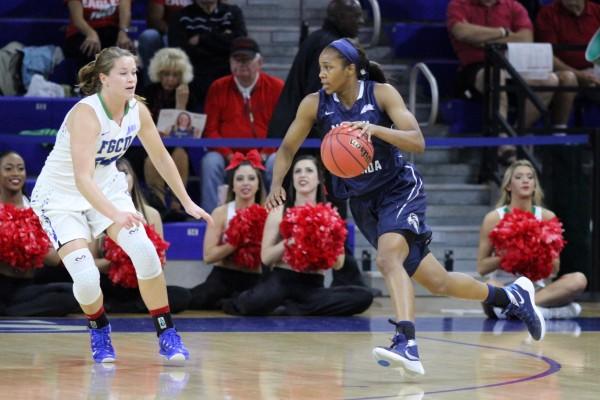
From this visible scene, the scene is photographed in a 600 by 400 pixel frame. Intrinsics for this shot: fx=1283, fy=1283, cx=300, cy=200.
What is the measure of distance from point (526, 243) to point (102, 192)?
384 cm

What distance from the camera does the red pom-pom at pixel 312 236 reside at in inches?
360

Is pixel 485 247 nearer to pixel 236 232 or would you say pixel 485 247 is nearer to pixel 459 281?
pixel 236 232

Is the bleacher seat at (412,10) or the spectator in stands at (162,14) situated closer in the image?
the spectator in stands at (162,14)

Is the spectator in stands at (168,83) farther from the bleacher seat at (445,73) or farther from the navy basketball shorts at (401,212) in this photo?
the navy basketball shorts at (401,212)

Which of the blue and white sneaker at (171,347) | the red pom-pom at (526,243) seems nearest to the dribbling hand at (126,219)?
the blue and white sneaker at (171,347)

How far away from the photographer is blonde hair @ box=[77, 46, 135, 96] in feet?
21.9

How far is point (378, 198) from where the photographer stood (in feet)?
21.8

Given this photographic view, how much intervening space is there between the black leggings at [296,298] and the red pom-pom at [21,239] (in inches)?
57.4

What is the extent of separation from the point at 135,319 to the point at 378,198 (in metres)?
2.97

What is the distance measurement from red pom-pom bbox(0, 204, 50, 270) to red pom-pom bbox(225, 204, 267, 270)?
4.47ft

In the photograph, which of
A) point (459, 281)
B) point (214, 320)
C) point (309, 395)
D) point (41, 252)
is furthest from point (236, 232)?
point (309, 395)

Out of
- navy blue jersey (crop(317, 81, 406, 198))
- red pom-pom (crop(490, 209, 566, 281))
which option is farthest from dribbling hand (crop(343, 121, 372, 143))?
red pom-pom (crop(490, 209, 566, 281))

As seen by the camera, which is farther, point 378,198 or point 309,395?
point 378,198

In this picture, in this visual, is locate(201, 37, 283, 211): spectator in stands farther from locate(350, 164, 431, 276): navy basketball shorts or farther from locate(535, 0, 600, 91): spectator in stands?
locate(350, 164, 431, 276): navy basketball shorts
